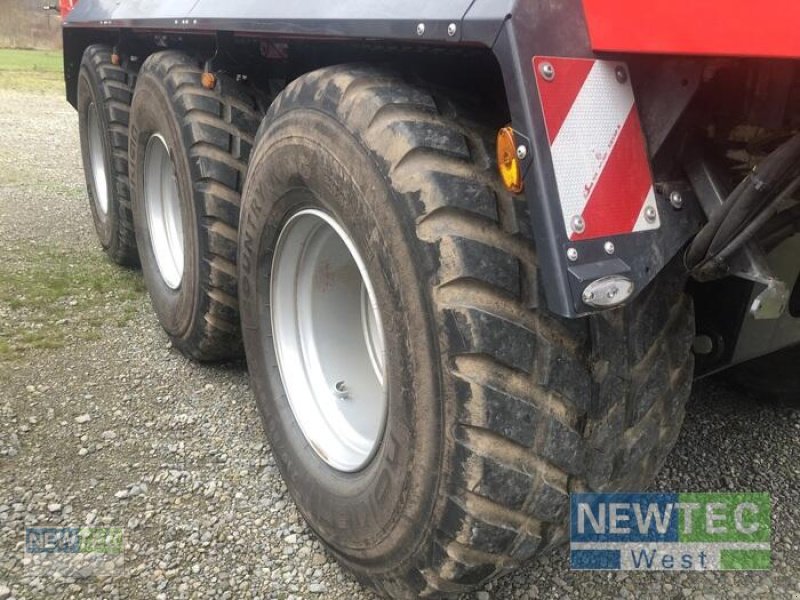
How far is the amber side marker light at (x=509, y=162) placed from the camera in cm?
129

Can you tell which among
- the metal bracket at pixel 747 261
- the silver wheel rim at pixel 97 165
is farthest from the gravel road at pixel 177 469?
the metal bracket at pixel 747 261

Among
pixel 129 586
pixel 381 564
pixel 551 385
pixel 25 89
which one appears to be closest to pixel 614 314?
pixel 551 385

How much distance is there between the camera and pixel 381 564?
5.62 ft

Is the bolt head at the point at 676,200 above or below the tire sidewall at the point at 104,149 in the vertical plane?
above

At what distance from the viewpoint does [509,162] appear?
4.33ft

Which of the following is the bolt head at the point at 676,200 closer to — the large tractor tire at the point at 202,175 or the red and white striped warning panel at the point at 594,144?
the red and white striped warning panel at the point at 594,144

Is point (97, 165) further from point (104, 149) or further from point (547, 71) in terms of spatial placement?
point (547, 71)

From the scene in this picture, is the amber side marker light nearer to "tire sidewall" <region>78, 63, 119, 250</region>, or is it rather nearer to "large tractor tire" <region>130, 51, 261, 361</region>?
"large tractor tire" <region>130, 51, 261, 361</region>

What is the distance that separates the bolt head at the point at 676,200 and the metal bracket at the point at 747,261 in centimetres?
3

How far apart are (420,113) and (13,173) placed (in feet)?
20.5

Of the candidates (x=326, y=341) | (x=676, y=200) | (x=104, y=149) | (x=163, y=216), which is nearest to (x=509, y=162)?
(x=676, y=200)

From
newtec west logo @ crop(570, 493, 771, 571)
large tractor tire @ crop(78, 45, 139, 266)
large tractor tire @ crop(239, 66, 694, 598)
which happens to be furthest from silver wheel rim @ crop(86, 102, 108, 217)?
newtec west logo @ crop(570, 493, 771, 571)

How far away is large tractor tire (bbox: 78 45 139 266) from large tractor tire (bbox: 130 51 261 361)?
0.72m

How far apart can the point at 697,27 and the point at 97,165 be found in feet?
14.0
